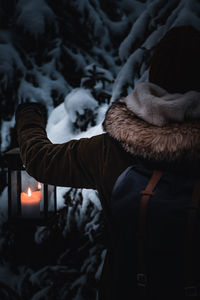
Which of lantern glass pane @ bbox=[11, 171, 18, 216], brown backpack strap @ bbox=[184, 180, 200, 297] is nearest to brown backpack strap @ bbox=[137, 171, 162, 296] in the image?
brown backpack strap @ bbox=[184, 180, 200, 297]

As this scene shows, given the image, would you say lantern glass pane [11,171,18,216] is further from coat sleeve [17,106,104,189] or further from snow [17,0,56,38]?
snow [17,0,56,38]

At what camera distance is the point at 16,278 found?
310cm

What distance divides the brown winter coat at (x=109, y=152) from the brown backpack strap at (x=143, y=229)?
0.06 meters

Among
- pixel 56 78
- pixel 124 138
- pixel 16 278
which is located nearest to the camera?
pixel 124 138

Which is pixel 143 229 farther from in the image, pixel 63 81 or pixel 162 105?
pixel 63 81

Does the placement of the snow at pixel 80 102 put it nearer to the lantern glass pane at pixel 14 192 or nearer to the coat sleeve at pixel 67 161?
the lantern glass pane at pixel 14 192

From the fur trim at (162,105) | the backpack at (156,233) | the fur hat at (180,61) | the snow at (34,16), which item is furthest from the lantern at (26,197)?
the snow at (34,16)

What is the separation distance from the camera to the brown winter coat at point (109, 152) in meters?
0.93

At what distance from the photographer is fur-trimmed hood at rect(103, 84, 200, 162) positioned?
91cm

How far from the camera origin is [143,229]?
3.08 feet

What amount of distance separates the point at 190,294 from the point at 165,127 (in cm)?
59

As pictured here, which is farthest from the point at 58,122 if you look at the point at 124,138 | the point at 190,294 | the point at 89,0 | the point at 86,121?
the point at 190,294

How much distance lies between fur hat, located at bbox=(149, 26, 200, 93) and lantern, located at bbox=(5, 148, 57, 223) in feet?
3.88

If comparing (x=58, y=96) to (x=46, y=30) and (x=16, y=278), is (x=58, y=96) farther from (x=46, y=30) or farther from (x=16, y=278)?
(x=16, y=278)
